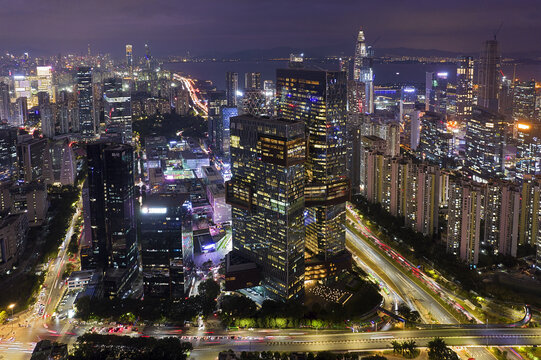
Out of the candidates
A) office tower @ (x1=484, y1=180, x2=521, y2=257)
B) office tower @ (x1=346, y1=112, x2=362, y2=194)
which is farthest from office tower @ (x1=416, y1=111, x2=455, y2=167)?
office tower @ (x1=484, y1=180, x2=521, y2=257)

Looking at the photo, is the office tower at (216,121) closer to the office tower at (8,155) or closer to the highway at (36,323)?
the office tower at (8,155)

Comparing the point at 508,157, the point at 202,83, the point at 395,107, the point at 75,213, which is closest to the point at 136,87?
the point at 202,83

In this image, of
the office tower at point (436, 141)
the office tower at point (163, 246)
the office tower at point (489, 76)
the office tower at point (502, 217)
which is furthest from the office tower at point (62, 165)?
the office tower at point (489, 76)

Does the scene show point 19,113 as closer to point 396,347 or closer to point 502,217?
point 502,217

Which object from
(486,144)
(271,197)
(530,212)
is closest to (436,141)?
(486,144)

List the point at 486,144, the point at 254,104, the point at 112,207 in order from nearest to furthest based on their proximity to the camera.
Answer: the point at 112,207, the point at 486,144, the point at 254,104

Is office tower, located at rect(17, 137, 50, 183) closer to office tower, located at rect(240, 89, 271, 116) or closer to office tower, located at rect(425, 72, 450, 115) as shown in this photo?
office tower, located at rect(240, 89, 271, 116)

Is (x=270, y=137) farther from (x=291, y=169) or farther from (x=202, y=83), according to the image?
(x=202, y=83)
